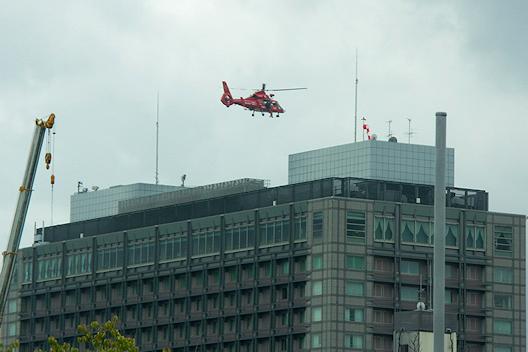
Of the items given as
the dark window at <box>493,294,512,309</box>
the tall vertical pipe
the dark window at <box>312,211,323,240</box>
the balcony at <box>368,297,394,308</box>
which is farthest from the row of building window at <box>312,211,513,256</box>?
the tall vertical pipe

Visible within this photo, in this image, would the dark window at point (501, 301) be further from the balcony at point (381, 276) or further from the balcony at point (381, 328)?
the balcony at point (381, 328)

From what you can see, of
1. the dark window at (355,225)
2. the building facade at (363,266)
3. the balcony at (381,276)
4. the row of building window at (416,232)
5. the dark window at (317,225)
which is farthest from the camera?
the balcony at (381,276)

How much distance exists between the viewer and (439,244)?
57500 millimetres

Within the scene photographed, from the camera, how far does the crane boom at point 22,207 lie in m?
105

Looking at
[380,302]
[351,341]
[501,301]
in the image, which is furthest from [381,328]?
[501,301]

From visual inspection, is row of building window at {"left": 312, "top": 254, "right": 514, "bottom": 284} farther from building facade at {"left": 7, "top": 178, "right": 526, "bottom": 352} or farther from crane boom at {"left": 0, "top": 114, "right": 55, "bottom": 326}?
crane boom at {"left": 0, "top": 114, "right": 55, "bottom": 326}

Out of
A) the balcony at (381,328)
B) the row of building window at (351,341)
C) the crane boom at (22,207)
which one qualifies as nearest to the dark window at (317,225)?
the row of building window at (351,341)

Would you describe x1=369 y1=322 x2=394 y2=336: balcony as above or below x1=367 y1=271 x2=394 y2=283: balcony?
below

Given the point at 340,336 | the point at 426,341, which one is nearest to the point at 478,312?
the point at 340,336

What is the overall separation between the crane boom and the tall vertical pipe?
168 feet

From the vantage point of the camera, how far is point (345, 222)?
187500mm

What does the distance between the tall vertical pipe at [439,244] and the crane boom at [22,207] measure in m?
51.1

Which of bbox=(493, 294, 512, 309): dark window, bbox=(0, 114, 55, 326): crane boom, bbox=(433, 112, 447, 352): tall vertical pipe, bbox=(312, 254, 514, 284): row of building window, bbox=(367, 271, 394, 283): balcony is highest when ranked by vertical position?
bbox=(312, 254, 514, 284): row of building window

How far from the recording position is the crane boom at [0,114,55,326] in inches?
4131
